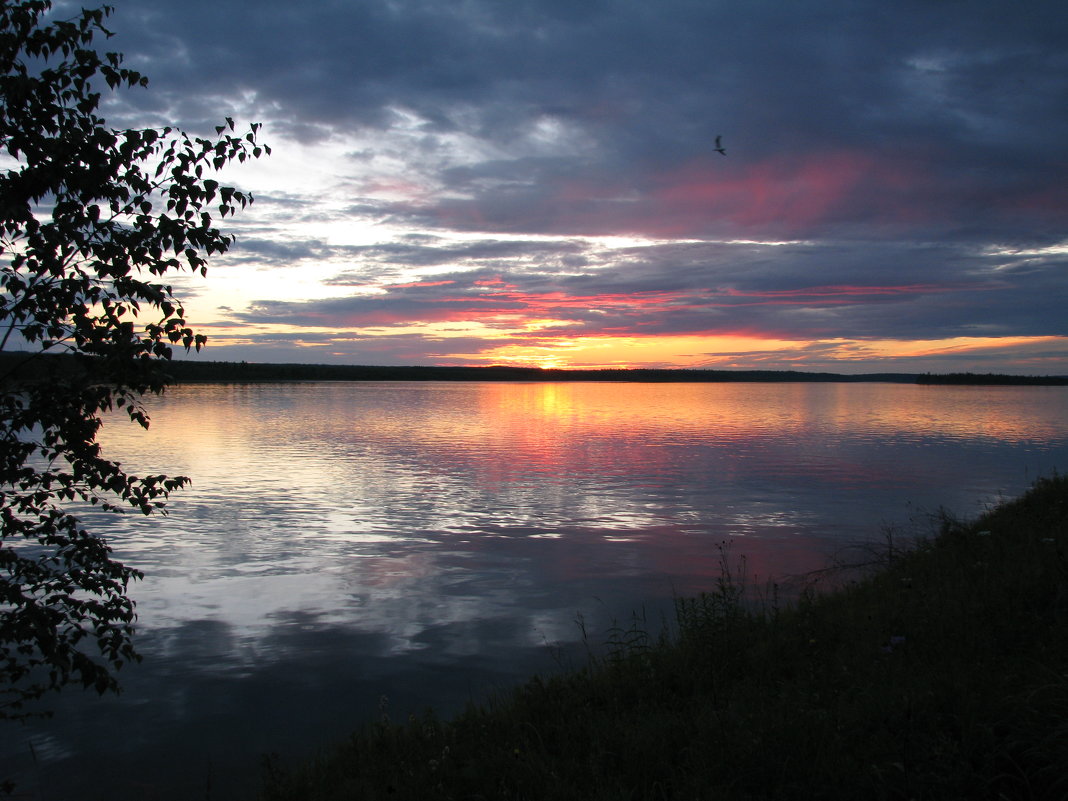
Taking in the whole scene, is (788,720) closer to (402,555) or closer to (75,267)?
(75,267)

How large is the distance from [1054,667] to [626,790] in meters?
4.34

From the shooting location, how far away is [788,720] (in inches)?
255

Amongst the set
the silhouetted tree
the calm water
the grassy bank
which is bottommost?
the calm water

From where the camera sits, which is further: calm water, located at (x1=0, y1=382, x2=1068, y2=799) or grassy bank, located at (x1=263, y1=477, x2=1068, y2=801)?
calm water, located at (x1=0, y1=382, x2=1068, y2=799)

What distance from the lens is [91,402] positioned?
6250 mm

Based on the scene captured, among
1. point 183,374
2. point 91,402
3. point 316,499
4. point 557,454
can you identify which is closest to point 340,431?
point 557,454

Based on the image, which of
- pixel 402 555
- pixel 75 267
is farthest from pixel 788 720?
pixel 402 555

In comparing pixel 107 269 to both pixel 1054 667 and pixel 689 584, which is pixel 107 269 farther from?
pixel 689 584

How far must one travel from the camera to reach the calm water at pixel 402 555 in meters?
9.00

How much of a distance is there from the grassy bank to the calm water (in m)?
1.99

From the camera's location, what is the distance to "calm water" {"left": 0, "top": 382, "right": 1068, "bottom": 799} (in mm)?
9000

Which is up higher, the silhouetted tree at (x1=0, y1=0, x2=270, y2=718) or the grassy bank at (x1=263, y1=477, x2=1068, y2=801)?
the silhouetted tree at (x1=0, y1=0, x2=270, y2=718)

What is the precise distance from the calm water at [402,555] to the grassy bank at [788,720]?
6.54ft

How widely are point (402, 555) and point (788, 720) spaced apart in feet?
37.8
